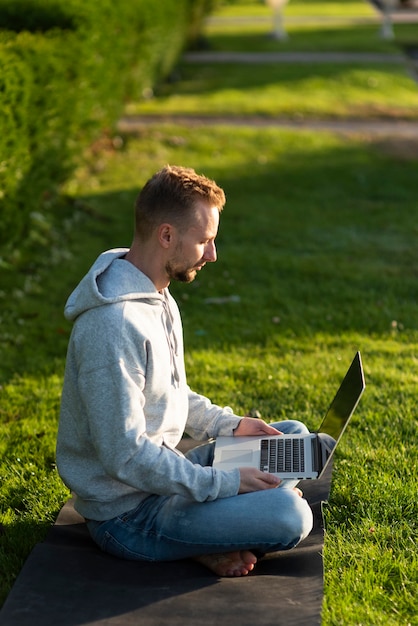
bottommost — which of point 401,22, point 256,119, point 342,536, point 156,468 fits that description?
point 401,22

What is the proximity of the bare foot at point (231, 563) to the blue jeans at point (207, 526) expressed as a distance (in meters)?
0.04

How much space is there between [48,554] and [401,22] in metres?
26.7

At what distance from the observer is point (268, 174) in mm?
10977

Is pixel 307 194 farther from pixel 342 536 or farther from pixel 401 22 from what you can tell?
pixel 401 22

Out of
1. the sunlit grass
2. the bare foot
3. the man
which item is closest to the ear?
the man

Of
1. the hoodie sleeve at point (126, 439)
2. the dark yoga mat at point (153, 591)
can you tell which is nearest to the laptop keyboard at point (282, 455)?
the dark yoga mat at point (153, 591)

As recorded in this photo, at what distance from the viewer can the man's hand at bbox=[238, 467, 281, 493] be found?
12.2ft

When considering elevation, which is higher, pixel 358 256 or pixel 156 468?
pixel 156 468

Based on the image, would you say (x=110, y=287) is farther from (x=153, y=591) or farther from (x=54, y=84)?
(x=54, y=84)

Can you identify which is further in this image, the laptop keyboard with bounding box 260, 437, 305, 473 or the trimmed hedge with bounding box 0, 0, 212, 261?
the trimmed hedge with bounding box 0, 0, 212, 261

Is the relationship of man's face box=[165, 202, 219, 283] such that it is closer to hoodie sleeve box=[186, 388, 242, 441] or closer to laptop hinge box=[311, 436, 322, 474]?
hoodie sleeve box=[186, 388, 242, 441]

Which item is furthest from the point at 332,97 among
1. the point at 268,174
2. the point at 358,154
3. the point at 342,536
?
the point at 342,536

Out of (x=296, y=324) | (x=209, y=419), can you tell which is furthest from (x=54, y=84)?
(x=209, y=419)

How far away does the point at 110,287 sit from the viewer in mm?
3625
